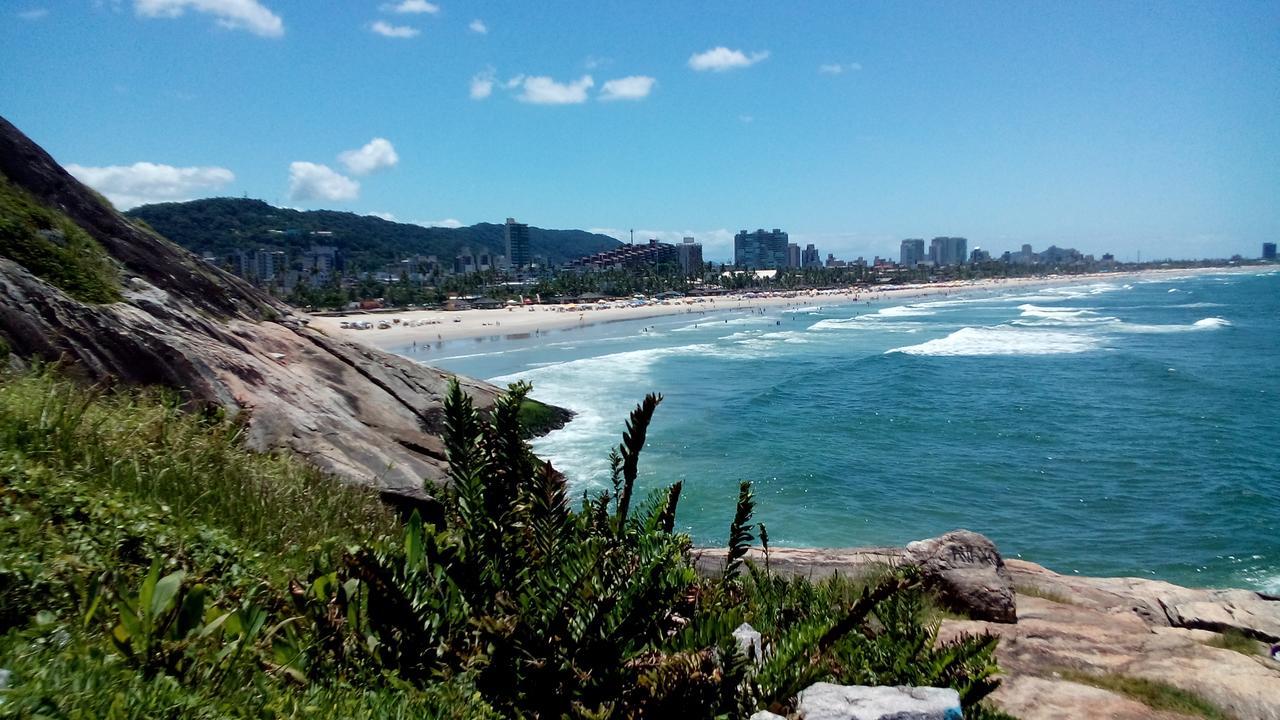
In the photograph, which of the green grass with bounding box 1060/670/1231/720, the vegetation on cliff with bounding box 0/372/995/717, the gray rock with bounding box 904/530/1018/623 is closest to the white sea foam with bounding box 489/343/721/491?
the gray rock with bounding box 904/530/1018/623

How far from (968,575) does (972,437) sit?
57.2ft

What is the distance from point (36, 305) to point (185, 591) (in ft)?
21.4

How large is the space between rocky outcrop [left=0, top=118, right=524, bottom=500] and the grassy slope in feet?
7.03

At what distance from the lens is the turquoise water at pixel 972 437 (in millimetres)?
14992

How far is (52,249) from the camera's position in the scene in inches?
367

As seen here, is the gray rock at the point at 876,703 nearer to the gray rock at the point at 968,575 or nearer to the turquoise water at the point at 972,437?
the gray rock at the point at 968,575

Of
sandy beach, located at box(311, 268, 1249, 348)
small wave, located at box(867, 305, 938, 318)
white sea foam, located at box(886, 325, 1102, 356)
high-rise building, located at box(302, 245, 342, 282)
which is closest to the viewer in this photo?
white sea foam, located at box(886, 325, 1102, 356)

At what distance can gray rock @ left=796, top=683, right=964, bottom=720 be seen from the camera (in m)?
2.92

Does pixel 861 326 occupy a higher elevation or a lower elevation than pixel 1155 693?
lower

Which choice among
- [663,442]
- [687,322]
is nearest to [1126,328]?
[687,322]

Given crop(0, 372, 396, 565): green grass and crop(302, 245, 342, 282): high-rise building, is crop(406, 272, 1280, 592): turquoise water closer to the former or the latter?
crop(0, 372, 396, 565): green grass

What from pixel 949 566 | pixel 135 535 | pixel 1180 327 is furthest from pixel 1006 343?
pixel 135 535

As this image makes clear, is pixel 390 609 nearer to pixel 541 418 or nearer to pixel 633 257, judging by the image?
pixel 541 418

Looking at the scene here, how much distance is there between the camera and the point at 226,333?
11.1m
